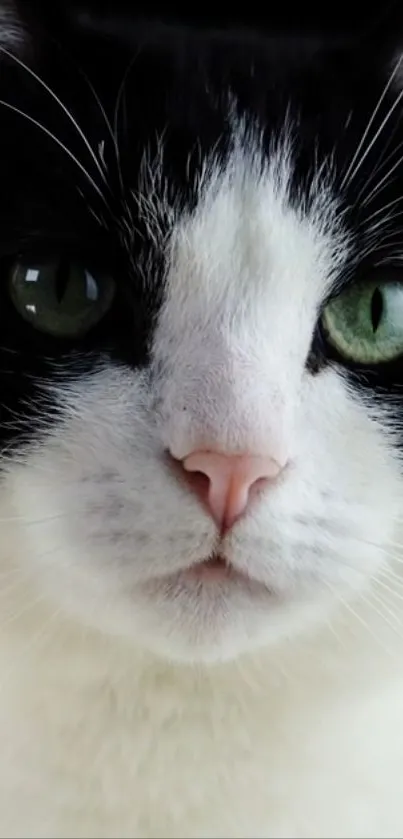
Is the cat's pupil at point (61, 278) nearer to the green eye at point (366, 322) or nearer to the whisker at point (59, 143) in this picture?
the whisker at point (59, 143)

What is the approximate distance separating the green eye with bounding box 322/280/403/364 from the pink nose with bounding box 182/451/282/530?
13cm

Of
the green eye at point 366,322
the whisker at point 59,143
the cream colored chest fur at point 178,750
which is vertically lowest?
the cream colored chest fur at point 178,750

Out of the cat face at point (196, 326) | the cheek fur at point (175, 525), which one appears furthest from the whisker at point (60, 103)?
the cheek fur at point (175, 525)

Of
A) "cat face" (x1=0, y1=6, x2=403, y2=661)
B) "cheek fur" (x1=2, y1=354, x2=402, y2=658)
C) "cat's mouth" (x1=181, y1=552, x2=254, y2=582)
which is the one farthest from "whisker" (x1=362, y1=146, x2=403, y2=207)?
"cat's mouth" (x1=181, y1=552, x2=254, y2=582)

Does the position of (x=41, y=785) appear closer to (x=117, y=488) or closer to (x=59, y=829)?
(x=59, y=829)

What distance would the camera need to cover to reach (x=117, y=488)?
0.58 meters

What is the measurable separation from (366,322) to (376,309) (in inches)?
0.5

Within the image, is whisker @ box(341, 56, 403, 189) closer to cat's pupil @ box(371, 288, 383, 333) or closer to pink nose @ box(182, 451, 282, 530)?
cat's pupil @ box(371, 288, 383, 333)

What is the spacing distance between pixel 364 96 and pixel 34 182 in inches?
9.3

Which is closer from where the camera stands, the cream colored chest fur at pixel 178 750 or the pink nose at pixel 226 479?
the pink nose at pixel 226 479

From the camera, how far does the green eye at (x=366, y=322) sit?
0.66 m

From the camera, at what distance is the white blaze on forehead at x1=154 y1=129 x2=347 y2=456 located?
0.58m

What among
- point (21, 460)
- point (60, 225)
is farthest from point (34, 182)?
point (21, 460)

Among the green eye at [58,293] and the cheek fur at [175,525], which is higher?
the green eye at [58,293]
